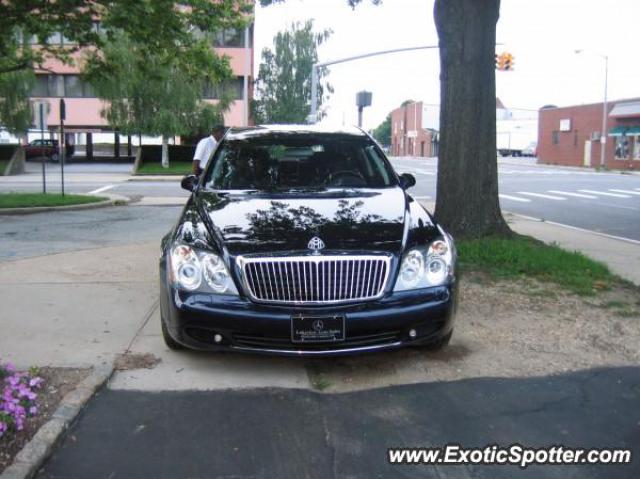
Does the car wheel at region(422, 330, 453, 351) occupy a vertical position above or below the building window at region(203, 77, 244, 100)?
below

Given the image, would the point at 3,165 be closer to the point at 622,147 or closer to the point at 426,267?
the point at 426,267

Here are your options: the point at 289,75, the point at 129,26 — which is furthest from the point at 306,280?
the point at 289,75

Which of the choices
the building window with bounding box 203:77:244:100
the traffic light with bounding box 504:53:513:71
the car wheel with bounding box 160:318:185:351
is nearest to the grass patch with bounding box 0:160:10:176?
the building window with bounding box 203:77:244:100

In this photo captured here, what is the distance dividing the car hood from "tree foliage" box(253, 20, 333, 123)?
44661 mm

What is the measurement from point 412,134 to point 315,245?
307 feet

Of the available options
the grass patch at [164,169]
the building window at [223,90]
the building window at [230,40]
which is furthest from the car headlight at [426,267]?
the building window at [230,40]

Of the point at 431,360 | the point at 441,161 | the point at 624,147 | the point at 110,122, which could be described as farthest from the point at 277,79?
the point at 431,360

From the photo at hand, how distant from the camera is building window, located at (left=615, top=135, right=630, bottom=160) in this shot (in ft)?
155

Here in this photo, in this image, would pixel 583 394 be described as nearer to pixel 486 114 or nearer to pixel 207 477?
pixel 207 477

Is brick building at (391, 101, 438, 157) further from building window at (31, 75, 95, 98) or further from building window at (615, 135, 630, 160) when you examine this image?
building window at (31, 75, 95, 98)

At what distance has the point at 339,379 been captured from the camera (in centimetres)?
443

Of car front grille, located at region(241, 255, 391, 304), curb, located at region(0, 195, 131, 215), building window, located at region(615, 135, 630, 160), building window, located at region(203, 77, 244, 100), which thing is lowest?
curb, located at region(0, 195, 131, 215)

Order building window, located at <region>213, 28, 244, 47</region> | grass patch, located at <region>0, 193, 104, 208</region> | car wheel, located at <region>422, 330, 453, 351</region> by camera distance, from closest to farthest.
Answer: car wheel, located at <region>422, 330, 453, 351</region>
grass patch, located at <region>0, 193, 104, 208</region>
building window, located at <region>213, 28, 244, 47</region>

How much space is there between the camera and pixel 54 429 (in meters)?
3.56
